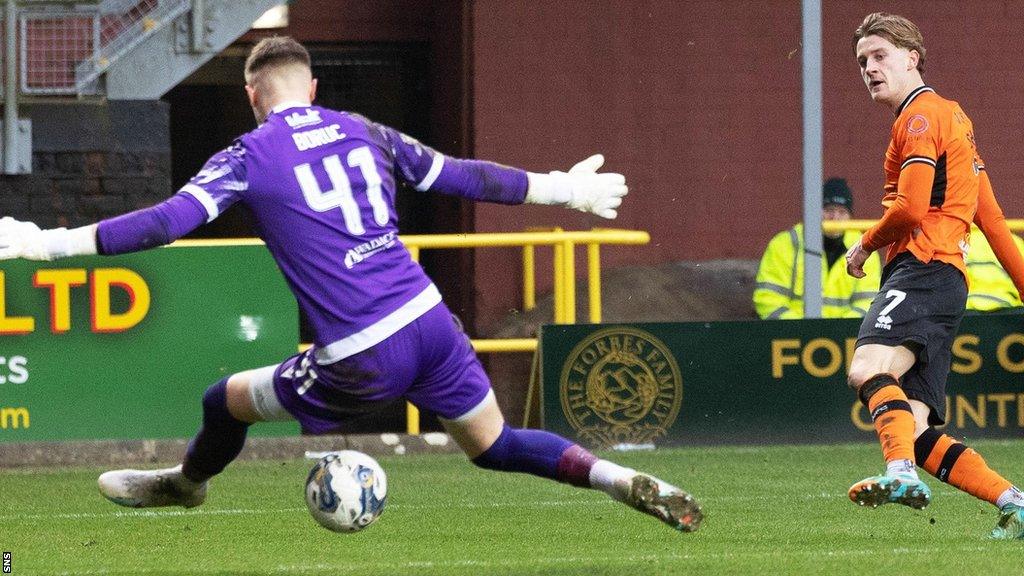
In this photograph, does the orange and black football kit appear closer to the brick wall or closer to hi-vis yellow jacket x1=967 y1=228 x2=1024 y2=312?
hi-vis yellow jacket x1=967 y1=228 x2=1024 y2=312

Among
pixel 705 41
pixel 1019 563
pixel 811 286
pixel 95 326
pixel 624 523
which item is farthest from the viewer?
pixel 705 41

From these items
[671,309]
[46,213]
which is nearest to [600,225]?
[671,309]

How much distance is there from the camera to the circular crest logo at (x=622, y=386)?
11078mm

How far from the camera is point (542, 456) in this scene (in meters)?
6.10

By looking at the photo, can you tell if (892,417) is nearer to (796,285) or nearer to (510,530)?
(510,530)

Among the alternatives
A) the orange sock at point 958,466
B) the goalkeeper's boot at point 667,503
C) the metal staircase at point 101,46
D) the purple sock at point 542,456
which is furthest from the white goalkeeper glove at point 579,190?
the metal staircase at point 101,46

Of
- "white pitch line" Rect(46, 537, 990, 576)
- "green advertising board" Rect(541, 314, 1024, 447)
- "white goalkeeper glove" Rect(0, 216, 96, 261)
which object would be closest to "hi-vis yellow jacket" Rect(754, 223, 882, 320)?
"green advertising board" Rect(541, 314, 1024, 447)

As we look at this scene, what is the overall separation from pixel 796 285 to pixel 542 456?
6504 mm

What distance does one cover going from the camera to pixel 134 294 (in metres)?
10.8

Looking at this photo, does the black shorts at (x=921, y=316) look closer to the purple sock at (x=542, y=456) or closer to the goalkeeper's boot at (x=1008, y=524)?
the goalkeeper's boot at (x=1008, y=524)

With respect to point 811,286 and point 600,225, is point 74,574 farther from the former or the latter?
point 600,225

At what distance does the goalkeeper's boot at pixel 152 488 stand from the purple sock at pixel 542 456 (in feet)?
3.95

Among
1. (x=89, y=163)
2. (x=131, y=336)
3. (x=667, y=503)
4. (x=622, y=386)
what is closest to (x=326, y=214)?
(x=667, y=503)

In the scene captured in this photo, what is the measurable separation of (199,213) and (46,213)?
773cm
